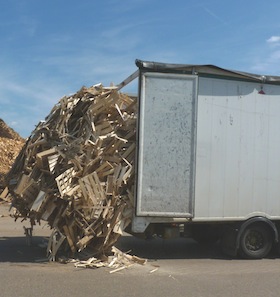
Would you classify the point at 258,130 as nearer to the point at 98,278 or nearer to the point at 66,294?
the point at 98,278

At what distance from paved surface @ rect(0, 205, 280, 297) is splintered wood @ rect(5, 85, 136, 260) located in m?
0.71

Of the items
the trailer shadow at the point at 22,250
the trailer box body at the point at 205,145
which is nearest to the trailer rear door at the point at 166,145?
the trailer box body at the point at 205,145

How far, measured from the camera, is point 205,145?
8773mm

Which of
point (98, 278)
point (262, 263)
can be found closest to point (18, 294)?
point (98, 278)

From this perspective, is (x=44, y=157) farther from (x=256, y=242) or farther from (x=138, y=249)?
(x=256, y=242)

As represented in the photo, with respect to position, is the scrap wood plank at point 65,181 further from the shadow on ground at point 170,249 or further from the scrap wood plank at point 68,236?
the shadow on ground at point 170,249

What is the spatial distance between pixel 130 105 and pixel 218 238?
3.51 meters

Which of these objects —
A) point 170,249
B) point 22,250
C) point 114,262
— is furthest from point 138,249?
point 22,250

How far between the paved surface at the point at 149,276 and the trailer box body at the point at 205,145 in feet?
2.96

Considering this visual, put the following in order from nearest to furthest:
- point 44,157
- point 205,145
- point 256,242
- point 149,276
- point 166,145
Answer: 1. point 149,276
2. point 44,157
3. point 166,145
4. point 205,145
5. point 256,242

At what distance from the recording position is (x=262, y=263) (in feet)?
29.5

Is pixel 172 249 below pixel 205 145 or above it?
below

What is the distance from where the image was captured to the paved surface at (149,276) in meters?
6.60

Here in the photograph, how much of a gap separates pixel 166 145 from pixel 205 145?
2.66 feet
